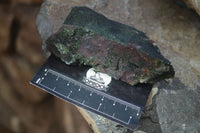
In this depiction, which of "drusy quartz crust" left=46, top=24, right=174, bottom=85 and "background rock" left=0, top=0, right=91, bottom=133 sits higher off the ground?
"drusy quartz crust" left=46, top=24, right=174, bottom=85

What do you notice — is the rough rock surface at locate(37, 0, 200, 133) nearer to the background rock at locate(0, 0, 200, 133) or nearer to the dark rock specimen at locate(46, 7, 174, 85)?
the background rock at locate(0, 0, 200, 133)

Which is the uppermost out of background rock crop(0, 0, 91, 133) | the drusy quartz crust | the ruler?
the drusy quartz crust

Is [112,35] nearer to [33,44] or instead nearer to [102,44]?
[102,44]

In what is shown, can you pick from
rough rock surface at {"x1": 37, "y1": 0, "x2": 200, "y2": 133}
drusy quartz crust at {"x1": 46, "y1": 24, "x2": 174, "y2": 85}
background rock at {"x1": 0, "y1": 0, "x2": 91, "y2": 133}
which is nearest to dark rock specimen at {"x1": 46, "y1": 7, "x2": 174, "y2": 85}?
drusy quartz crust at {"x1": 46, "y1": 24, "x2": 174, "y2": 85}

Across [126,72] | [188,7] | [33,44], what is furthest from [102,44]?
[33,44]

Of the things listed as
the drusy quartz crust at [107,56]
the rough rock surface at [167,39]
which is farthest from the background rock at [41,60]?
the drusy quartz crust at [107,56]

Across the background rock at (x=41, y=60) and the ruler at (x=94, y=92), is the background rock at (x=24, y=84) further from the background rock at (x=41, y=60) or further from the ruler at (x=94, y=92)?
the ruler at (x=94, y=92)
